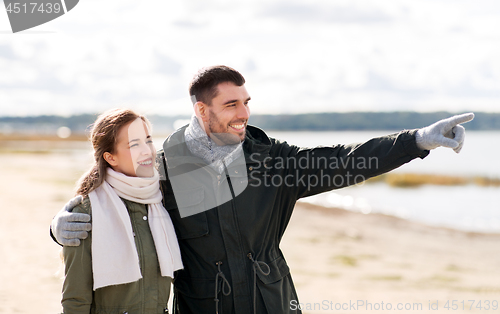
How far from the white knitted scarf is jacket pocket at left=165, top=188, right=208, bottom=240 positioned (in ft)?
0.32

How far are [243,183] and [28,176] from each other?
18.1 metres

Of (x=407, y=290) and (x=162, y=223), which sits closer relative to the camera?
(x=162, y=223)

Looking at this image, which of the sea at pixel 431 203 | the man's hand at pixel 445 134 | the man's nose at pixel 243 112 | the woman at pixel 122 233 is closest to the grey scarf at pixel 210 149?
the man's nose at pixel 243 112

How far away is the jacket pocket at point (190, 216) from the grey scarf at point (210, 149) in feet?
0.62

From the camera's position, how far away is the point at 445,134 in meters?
2.36

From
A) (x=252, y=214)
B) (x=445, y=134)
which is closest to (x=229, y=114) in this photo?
(x=252, y=214)

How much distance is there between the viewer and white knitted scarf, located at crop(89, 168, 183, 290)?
228 cm

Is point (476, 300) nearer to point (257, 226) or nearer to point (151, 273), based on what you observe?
point (257, 226)

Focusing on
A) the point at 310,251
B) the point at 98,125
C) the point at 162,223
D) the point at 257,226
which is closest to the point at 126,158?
the point at 98,125

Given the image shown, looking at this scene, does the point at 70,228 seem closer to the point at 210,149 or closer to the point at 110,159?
the point at 110,159

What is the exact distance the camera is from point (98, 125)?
2.50 metres

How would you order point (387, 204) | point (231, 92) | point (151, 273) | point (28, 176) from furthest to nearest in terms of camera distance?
1. point (28, 176)
2. point (387, 204)
3. point (231, 92)
4. point (151, 273)

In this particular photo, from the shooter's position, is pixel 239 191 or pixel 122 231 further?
pixel 239 191

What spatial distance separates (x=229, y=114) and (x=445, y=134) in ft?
3.95
